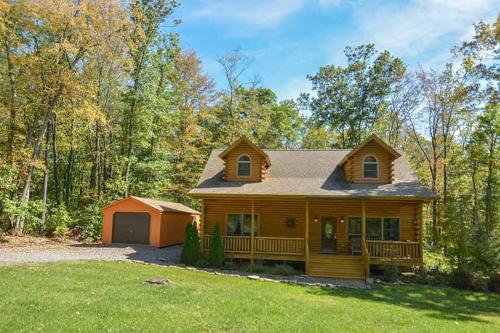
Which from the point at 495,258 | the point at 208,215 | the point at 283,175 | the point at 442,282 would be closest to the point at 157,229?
the point at 208,215

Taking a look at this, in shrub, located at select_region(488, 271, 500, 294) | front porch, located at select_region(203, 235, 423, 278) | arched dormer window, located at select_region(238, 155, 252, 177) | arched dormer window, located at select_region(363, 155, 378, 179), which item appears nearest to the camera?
shrub, located at select_region(488, 271, 500, 294)

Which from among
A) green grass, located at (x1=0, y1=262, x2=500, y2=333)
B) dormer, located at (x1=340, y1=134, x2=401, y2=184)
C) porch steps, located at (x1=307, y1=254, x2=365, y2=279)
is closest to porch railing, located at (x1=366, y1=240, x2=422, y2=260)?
porch steps, located at (x1=307, y1=254, x2=365, y2=279)

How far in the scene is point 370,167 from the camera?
679 inches

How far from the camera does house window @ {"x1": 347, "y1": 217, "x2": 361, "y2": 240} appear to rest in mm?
17375

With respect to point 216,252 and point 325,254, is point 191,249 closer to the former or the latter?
point 216,252

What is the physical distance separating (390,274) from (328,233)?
365 centimetres

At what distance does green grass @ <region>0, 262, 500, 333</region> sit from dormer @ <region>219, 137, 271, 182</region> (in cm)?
597

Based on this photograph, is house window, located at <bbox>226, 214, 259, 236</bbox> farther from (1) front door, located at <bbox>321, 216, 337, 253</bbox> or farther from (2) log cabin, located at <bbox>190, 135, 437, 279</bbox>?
(1) front door, located at <bbox>321, 216, 337, 253</bbox>

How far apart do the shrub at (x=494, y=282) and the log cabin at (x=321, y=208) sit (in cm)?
235

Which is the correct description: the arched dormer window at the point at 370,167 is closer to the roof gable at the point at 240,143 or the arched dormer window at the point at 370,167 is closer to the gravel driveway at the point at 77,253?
the roof gable at the point at 240,143

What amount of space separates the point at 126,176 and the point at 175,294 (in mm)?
18798

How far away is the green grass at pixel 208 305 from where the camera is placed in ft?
23.9

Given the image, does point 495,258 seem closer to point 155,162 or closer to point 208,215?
point 208,215

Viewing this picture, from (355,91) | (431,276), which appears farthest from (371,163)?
(355,91)
